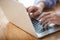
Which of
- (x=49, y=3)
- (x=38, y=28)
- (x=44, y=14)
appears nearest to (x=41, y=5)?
(x=49, y=3)

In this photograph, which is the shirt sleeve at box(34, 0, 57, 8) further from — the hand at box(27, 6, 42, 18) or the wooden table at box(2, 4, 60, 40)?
the wooden table at box(2, 4, 60, 40)

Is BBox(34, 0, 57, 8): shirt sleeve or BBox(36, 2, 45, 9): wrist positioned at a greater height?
BBox(36, 2, 45, 9): wrist

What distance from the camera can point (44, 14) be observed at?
3.12 ft

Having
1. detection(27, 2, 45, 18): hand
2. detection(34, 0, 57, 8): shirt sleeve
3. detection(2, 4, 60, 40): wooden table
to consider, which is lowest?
detection(34, 0, 57, 8): shirt sleeve

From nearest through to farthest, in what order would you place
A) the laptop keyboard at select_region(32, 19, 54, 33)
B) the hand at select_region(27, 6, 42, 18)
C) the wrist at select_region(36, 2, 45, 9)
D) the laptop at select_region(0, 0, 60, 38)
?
the laptop at select_region(0, 0, 60, 38), the laptop keyboard at select_region(32, 19, 54, 33), the hand at select_region(27, 6, 42, 18), the wrist at select_region(36, 2, 45, 9)

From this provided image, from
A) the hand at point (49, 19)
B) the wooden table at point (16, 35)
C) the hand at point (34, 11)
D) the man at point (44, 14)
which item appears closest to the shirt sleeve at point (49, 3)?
the man at point (44, 14)

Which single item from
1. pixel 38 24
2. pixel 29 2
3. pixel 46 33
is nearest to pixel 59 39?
pixel 46 33

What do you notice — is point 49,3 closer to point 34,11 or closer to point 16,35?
point 34,11

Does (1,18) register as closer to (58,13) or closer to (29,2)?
(29,2)

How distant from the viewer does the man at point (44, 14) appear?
35.6 inches

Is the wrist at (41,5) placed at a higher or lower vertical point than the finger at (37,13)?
lower

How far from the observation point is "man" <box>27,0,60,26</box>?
904 mm

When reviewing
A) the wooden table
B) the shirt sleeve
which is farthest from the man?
the wooden table

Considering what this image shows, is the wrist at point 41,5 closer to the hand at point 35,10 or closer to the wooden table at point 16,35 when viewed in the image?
the hand at point 35,10
